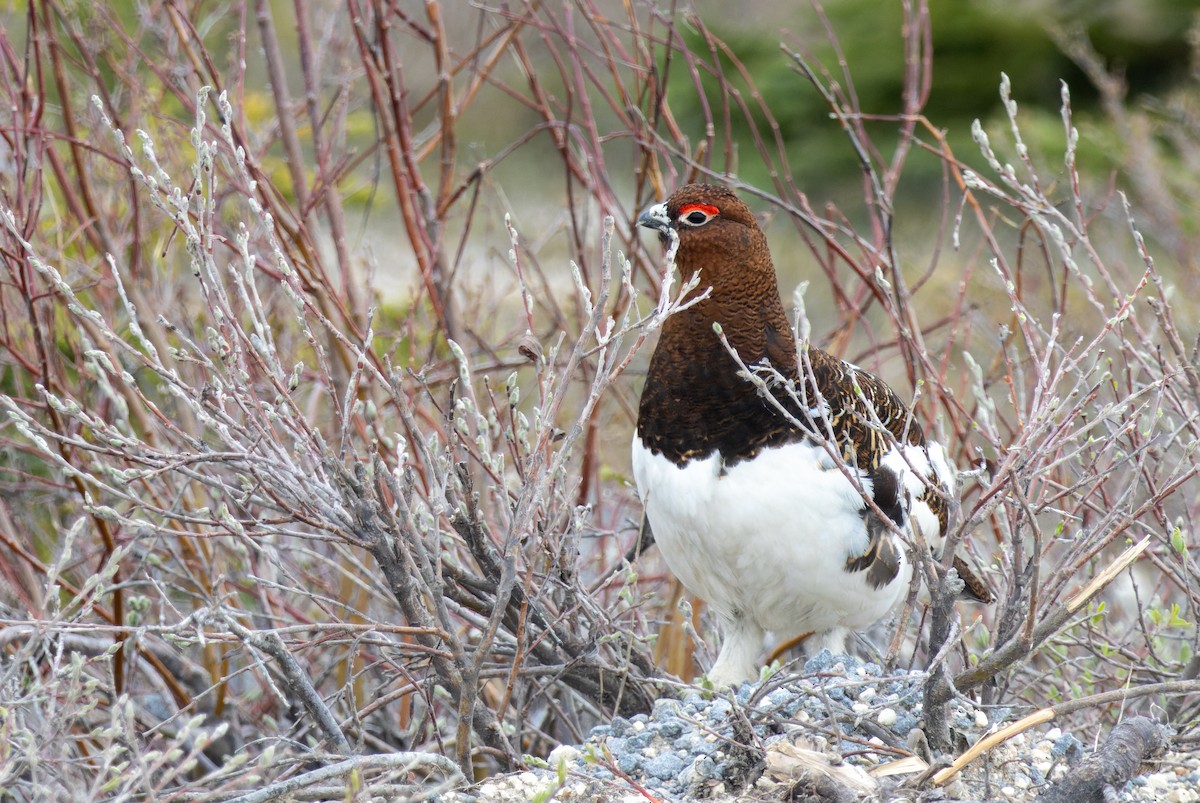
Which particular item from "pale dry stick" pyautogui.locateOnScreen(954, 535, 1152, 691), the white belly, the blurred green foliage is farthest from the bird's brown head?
the blurred green foliage

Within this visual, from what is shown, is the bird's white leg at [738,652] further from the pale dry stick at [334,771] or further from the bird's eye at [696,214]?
the pale dry stick at [334,771]

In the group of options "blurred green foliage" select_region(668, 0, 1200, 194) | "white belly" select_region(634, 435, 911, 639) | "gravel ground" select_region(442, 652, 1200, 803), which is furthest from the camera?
"blurred green foliage" select_region(668, 0, 1200, 194)

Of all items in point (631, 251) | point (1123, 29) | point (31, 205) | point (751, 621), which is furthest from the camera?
point (1123, 29)

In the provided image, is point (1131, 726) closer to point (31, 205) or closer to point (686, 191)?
point (686, 191)

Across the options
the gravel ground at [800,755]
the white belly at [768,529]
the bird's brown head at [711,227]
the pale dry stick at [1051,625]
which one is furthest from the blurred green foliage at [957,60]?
the pale dry stick at [1051,625]

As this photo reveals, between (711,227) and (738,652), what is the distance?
1.12m

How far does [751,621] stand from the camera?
10.9ft

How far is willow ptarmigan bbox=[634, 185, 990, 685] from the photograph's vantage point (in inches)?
116

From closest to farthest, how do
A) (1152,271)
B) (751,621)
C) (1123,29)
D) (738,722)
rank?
(738,722) < (1152,271) < (751,621) < (1123,29)

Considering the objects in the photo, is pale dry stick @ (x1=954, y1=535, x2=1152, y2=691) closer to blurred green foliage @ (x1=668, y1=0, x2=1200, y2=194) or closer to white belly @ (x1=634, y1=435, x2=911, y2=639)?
white belly @ (x1=634, y1=435, x2=911, y2=639)

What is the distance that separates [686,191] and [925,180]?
1174cm

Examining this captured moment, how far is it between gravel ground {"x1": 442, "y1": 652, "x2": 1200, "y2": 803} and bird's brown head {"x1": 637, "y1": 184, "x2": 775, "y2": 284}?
103 cm

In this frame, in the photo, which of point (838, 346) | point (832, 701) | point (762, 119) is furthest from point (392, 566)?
point (762, 119)

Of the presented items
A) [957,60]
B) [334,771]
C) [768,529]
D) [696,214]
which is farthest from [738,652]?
[957,60]
